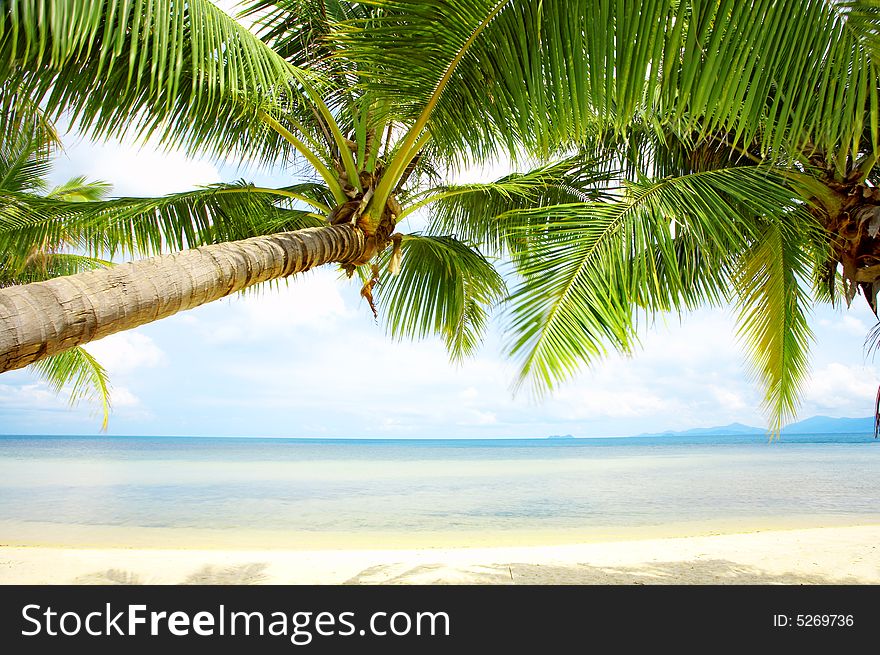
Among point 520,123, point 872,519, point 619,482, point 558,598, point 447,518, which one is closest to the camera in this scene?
point 520,123

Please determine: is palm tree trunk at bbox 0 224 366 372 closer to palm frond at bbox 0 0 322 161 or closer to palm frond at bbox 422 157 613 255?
palm frond at bbox 0 0 322 161

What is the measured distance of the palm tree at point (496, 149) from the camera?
2148 mm

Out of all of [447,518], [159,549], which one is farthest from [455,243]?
[447,518]

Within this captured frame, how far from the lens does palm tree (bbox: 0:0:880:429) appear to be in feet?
7.05

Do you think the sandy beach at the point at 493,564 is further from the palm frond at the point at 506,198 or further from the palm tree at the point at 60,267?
the palm frond at the point at 506,198

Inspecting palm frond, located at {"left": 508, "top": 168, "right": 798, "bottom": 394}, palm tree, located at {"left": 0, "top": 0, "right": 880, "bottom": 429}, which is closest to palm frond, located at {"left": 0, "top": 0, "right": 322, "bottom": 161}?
palm tree, located at {"left": 0, "top": 0, "right": 880, "bottom": 429}

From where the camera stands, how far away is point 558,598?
4.68 m

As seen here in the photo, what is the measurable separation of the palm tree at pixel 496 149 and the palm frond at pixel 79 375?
4.44 meters

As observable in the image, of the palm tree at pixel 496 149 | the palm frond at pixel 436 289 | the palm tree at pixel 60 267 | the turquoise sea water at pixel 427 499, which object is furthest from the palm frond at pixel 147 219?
the turquoise sea water at pixel 427 499

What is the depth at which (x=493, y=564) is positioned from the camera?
6.79 metres

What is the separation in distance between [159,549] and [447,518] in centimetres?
548

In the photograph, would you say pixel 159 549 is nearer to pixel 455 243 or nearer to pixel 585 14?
pixel 455 243

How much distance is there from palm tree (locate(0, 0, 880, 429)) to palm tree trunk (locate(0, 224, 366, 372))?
0.01 m

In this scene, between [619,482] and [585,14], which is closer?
[585,14]
